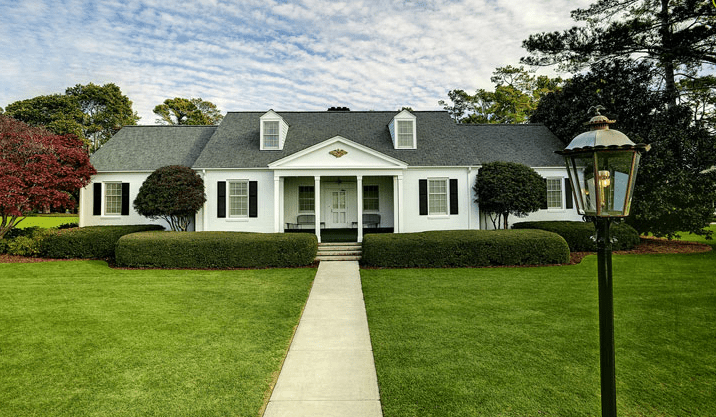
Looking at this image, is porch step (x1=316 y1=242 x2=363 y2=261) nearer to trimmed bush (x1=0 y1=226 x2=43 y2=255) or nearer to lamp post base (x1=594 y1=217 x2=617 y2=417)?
lamp post base (x1=594 y1=217 x2=617 y2=417)

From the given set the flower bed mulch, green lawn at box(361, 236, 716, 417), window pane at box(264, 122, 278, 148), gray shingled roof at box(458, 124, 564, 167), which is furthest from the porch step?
gray shingled roof at box(458, 124, 564, 167)

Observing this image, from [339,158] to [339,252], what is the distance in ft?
14.4

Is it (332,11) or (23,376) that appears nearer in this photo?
(23,376)

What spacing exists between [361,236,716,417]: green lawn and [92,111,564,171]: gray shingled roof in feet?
30.3

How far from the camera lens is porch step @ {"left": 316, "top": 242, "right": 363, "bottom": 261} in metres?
13.7

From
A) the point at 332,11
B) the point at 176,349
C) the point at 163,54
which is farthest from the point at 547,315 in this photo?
the point at 163,54

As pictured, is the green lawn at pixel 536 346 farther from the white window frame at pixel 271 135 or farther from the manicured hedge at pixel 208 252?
the white window frame at pixel 271 135

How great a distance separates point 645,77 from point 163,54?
23.3 metres

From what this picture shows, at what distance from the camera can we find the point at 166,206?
14.8 m

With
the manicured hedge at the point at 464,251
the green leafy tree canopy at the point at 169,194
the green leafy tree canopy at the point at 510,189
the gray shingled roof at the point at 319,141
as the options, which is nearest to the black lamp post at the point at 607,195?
the manicured hedge at the point at 464,251

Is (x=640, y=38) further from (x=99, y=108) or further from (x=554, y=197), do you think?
(x=99, y=108)

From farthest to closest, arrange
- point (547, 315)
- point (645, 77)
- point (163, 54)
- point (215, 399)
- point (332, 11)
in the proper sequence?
1. point (645, 77)
2. point (163, 54)
3. point (332, 11)
4. point (547, 315)
5. point (215, 399)

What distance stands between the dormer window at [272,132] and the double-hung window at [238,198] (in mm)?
2279

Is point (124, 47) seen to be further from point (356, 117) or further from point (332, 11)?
point (356, 117)
